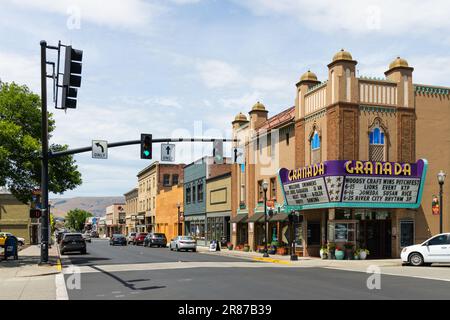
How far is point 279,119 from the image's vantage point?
42250 mm

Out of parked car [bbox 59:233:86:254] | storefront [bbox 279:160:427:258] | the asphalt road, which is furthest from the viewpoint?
parked car [bbox 59:233:86:254]

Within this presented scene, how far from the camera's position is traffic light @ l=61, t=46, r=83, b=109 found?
1852cm

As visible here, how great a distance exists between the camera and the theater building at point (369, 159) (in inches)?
1280

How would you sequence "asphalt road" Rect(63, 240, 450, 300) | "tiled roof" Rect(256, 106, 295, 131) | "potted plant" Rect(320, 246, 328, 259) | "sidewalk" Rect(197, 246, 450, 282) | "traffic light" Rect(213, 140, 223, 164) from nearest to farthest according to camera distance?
"asphalt road" Rect(63, 240, 450, 300) → "sidewalk" Rect(197, 246, 450, 282) → "traffic light" Rect(213, 140, 223, 164) → "potted plant" Rect(320, 246, 328, 259) → "tiled roof" Rect(256, 106, 295, 131)

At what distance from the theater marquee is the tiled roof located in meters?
6.33

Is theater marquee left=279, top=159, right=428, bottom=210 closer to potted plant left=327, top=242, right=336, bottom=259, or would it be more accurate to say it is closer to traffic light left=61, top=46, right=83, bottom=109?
potted plant left=327, top=242, right=336, bottom=259

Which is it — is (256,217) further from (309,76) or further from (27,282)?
(27,282)

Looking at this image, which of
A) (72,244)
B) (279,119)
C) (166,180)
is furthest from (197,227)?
(166,180)

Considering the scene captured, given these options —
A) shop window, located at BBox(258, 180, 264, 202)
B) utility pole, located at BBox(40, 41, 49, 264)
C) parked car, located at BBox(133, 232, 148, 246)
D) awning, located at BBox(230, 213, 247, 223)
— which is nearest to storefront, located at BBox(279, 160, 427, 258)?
shop window, located at BBox(258, 180, 264, 202)

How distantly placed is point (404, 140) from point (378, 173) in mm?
3089

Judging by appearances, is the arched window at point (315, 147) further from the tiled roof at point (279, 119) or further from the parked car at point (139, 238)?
the parked car at point (139, 238)

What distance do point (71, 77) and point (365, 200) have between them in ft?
64.4
